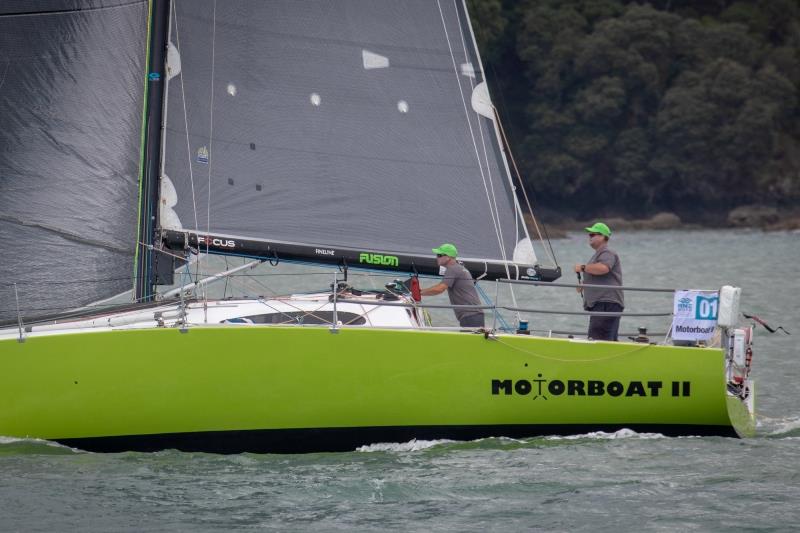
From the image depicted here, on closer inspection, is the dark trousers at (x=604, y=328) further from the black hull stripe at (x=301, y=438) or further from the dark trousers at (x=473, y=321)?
the dark trousers at (x=473, y=321)

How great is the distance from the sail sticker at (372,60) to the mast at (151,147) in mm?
1855

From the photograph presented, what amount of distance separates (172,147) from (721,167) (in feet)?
218

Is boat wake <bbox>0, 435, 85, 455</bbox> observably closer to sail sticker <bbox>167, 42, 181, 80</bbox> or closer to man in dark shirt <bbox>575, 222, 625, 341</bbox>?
sail sticker <bbox>167, 42, 181, 80</bbox>

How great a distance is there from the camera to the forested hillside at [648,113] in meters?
74.1

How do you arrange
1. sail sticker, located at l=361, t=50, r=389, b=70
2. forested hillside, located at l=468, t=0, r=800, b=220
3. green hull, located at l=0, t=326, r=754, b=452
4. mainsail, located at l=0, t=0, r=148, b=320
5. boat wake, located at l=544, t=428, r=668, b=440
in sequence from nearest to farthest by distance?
green hull, located at l=0, t=326, r=754, b=452, boat wake, located at l=544, t=428, r=668, b=440, mainsail, located at l=0, t=0, r=148, b=320, sail sticker, located at l=361, t=50, r=389, b=70, forested hillside, located at l=468, t=0, r=800, b=220

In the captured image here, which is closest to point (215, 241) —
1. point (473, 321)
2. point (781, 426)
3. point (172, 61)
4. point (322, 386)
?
point (172, 61)

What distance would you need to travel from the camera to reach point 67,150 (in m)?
11.4

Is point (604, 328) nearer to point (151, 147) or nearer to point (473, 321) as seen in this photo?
point (473, 321)

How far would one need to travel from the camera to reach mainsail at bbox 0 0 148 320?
11.1 meters

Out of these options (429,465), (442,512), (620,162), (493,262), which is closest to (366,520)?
(442,512)

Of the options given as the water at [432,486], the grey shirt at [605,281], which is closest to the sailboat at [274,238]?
the water at [432,486]

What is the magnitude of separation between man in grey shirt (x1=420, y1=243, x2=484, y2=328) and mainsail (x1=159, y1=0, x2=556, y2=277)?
476 millimetres

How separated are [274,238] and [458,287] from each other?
1754 mm

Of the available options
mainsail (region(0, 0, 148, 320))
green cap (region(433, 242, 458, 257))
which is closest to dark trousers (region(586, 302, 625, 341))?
green cap (region(433, 242, 458, 257))
